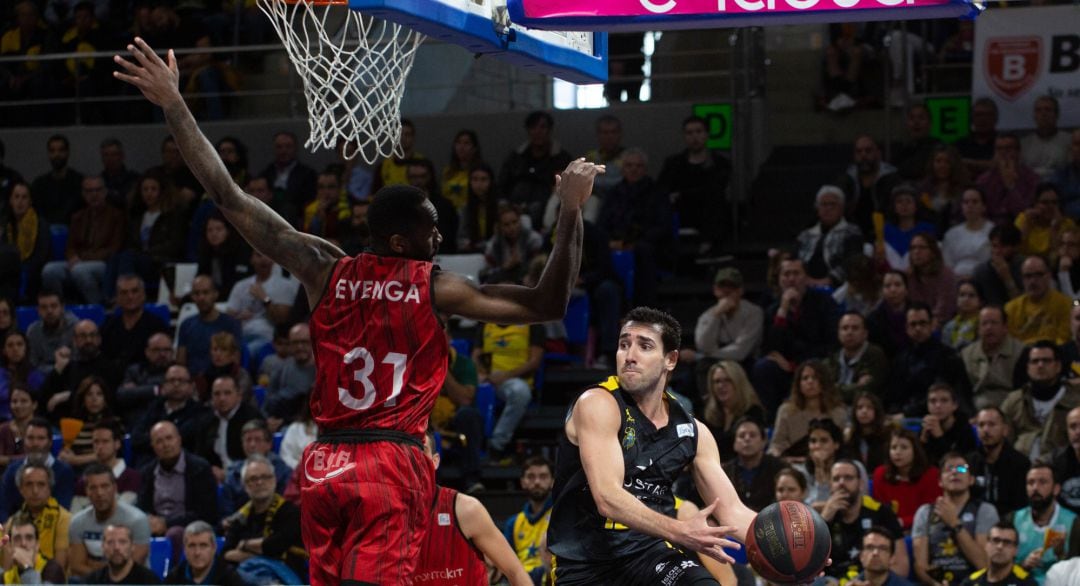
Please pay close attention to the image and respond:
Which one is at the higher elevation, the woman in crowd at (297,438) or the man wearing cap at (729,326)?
the man wearing cap at (729,326)

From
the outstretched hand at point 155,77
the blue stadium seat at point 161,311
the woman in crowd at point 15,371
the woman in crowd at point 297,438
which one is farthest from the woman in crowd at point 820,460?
the woman in crowd at point 15,371

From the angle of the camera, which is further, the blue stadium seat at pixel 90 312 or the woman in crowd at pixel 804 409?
the blue stadium seat at pixel 90 312

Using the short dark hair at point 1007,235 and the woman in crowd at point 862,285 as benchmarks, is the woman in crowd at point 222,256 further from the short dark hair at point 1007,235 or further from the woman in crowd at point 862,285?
the short dark hair at point 1007,235

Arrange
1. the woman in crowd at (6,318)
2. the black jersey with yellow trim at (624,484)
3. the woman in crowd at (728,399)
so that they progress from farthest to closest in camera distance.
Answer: the woman in crowd at (6,318) < the woman in crowd at (728,399) < the black jersey with yellow trim at (624,484)

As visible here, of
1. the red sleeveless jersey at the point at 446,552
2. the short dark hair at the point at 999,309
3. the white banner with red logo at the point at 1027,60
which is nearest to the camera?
the red sleeveless jersey at the point at 446,552

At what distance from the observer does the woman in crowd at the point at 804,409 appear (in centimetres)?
1120

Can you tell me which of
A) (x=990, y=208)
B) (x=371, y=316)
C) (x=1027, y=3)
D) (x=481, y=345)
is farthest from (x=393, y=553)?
(x=1027, y=3)

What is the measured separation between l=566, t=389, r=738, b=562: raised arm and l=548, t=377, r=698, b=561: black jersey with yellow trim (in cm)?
9

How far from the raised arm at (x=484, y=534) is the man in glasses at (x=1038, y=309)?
523cm

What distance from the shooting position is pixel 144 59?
5707 millimetres

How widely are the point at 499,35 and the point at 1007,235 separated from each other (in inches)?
270

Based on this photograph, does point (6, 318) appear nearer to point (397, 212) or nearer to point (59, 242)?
point (59, 242)

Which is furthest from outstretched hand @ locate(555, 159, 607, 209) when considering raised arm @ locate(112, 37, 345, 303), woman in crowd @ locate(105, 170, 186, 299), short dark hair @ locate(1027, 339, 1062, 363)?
woman in crowd @ locate(105, 170, 186, 299)

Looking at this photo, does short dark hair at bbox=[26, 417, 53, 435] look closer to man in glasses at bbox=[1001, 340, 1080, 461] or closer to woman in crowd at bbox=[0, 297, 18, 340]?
woman in crowd at bbox=[0, 297, 18, 340]
